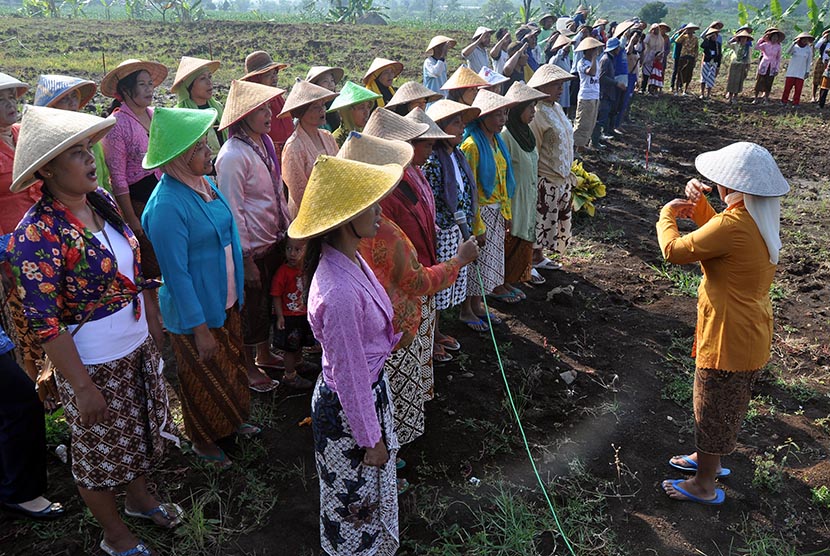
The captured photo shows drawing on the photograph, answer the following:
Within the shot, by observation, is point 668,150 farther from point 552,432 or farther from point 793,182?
point 552,432

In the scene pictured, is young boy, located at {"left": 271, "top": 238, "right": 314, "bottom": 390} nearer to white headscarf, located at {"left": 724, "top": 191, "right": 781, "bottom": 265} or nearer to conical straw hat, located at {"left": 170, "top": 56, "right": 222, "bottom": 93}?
conical straw hat, located at {"left": 170, "top": 56, "right": 222, "bottom": 93}

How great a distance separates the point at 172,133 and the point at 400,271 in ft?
3.85

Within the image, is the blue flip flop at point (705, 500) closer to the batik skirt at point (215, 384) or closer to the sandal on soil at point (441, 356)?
the sandal on soil at point (441, 356)

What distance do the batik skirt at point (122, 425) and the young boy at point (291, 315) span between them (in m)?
1.22

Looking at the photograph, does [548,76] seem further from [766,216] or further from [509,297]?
[766,216]

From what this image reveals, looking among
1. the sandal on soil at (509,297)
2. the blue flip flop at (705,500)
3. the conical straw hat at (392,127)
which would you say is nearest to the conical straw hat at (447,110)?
the conical straw hat at (392,127)

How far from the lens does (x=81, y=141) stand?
2.32m

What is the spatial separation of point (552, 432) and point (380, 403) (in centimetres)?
170

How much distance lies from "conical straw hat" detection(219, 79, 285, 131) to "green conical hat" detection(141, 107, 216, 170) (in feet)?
2.34

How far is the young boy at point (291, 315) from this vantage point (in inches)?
153

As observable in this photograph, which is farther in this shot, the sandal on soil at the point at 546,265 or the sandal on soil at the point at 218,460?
the sandal on soil at the point at 546,265

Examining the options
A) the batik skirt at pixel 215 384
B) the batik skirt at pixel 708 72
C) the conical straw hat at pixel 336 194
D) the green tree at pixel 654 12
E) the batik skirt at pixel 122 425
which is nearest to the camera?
the conical straw hat at pixel 336 194

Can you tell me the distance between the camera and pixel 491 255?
4875 mm

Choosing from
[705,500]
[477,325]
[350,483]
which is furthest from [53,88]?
[705,500]
